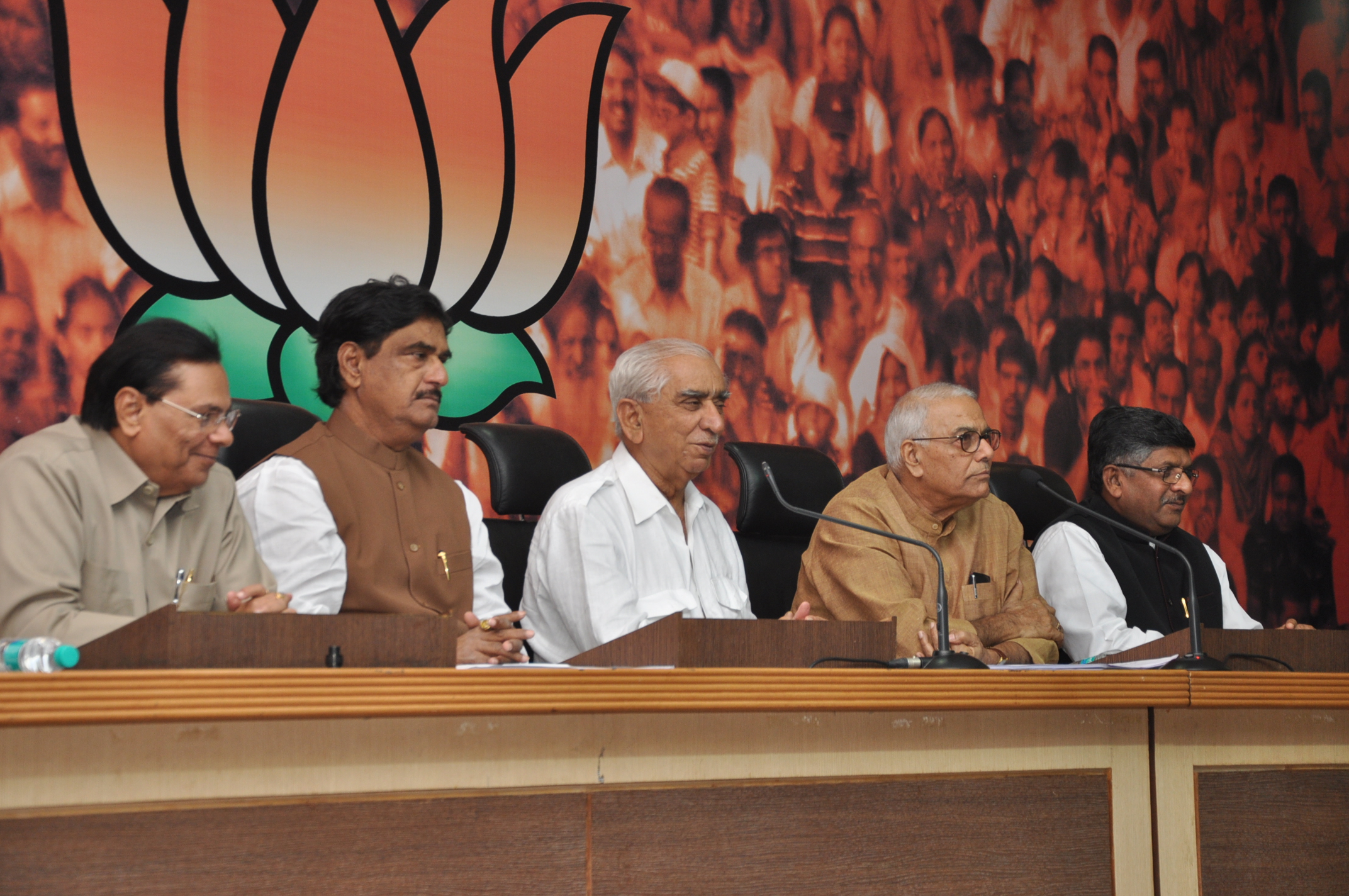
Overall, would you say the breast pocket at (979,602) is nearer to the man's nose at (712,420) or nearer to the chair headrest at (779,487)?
the chair headrest at (779,487)

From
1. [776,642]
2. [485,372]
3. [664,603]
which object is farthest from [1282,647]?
[485,372]

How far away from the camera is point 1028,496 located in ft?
11.9

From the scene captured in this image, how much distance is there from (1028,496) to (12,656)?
2900 mm

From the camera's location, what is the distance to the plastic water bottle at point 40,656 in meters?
1.21

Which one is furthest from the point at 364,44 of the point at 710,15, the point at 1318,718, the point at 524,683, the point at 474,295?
the point at 1318,718

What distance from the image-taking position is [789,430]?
380cm

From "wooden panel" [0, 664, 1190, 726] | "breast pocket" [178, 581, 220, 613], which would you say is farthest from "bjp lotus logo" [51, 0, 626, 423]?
"wooden panel" [0, 664, 1190, 726]

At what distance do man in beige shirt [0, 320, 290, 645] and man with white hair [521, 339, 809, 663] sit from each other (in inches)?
27.4

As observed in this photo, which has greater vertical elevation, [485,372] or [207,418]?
[485,372]

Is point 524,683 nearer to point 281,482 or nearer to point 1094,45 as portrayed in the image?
point 281,482

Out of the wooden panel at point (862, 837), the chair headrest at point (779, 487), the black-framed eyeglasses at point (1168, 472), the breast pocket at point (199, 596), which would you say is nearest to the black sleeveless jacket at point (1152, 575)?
the black-framed eyeglasses at point (1168, 472)

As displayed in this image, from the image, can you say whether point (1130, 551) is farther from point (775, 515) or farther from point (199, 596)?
point (199, 596)

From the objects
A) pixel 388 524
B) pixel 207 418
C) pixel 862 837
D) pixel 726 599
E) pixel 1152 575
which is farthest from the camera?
pixel 1152 575

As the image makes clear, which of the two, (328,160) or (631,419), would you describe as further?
(328,160)
